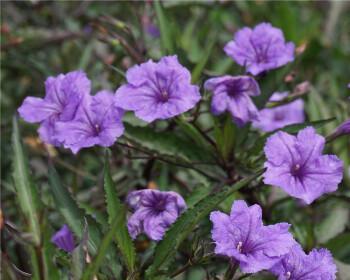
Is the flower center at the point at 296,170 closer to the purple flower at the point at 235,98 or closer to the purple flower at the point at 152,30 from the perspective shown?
the purple flower at the point at 235,98

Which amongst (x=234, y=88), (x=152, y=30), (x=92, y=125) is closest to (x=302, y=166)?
(x=234, y=88)

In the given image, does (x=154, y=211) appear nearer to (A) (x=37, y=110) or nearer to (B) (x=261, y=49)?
(A) (x=37, y=110)

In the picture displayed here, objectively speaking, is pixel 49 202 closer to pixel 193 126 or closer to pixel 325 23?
pixel 193 126

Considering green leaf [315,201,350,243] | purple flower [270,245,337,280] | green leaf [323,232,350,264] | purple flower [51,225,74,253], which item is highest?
purple flower [270,245,337,280]

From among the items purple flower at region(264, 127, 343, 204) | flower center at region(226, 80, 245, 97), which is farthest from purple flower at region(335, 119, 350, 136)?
flower center at region(226, 80, 245, 97)

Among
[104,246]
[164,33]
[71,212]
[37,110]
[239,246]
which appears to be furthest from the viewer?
[164,33]

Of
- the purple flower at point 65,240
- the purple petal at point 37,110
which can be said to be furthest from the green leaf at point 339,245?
the purple petal at point 37,110

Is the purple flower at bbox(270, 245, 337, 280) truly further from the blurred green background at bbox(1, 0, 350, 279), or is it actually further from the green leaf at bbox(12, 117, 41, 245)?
the green leaf at bbox(12, 117, 41, 245)
